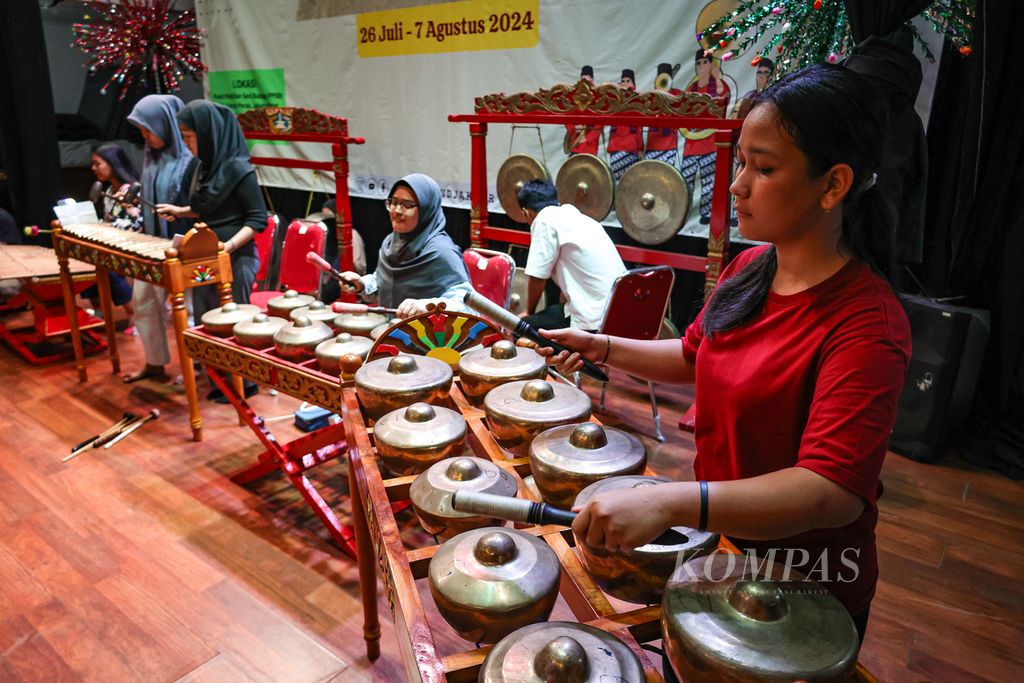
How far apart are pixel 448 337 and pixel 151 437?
6.87 ft

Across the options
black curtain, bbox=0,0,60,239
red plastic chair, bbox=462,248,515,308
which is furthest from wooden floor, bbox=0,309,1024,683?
black curtain, bbox=0,0,60,239

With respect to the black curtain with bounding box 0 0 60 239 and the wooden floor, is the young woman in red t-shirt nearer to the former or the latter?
the wooden floor

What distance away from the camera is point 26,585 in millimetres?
2113

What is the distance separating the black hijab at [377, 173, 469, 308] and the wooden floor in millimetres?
897

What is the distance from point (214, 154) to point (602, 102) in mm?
1909

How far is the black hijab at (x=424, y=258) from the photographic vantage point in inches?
101

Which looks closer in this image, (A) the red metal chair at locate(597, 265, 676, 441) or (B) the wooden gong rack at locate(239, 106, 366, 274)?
(A) the red metal chair at locate(597, 265, 676, 441)

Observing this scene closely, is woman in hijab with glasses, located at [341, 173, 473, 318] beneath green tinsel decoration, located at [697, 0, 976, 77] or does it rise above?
beneath

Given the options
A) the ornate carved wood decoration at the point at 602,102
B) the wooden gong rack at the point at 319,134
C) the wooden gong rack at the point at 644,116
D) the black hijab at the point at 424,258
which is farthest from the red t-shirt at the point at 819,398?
the wooden gong rack at the point at 319,134

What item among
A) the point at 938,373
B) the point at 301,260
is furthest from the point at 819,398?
the point at 301,260

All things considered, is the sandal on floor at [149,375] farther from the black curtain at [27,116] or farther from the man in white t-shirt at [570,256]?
the man in white t-shirt at [570,256]

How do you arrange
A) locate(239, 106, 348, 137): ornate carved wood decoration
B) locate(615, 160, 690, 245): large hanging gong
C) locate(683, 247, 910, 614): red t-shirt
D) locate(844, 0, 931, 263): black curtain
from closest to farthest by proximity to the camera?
locate(683, 247, 910, 614): red t-shirt → locate(844, 0, 931, 263): black curtain → locate(615, 160, 690, 245): large hanging gong → locate(239, 106, 348, 137): ornate carved wood decoration

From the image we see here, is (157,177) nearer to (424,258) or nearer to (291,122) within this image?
(291,122)

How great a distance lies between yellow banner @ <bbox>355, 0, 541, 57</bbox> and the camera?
4031mm
